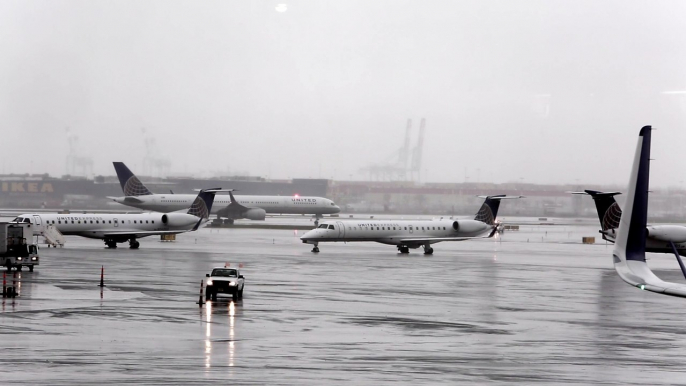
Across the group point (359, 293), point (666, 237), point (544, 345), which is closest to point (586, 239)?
point (666, 237)

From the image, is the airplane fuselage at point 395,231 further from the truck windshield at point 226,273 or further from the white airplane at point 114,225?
the truck windshield at point 226,273

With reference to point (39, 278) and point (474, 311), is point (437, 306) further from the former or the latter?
point (39, 278)

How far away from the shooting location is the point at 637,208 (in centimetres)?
1484

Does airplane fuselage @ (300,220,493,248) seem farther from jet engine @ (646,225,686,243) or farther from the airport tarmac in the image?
jet engine @ (646,225,686,243)

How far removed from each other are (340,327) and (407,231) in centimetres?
4419

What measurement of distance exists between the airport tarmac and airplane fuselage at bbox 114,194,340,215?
5637cm

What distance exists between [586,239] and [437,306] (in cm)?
6450

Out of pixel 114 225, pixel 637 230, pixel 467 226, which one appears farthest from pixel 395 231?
pixel 637 230

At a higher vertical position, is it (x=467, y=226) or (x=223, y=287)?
(x=467, y=226)

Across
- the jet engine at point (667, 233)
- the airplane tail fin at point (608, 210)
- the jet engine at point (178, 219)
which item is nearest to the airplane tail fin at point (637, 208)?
the airplane tail fin at point (608, 210)

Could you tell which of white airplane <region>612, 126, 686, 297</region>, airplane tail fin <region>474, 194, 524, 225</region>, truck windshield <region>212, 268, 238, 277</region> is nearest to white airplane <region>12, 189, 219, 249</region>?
airplane tail fin <region>474, 194, 524, 225</region>

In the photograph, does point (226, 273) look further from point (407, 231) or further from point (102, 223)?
point (102, 223)

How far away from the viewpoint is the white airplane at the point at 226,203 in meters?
112

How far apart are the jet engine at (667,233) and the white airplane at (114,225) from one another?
3778 cm
